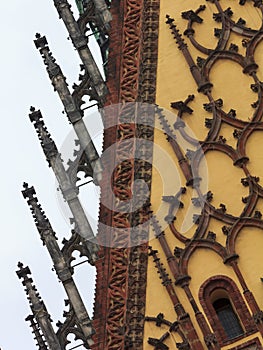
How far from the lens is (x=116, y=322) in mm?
13227

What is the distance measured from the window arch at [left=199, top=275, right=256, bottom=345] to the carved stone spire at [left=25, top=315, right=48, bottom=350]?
192 cm

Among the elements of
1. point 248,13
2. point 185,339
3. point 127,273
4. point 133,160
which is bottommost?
point 185,339

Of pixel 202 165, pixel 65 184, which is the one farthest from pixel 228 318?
pixel 65 184

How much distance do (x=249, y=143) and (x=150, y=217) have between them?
4.57 feet

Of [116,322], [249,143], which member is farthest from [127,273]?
[249,143]

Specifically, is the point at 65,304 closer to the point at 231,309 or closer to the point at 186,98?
the point at 231,309

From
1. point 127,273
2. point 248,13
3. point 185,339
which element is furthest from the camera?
point 248,13

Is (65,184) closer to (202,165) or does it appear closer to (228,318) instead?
(202,165)

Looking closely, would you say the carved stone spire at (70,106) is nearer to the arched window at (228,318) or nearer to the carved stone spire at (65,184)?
the carved stone spire at (65,184)

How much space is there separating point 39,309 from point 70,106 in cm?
256

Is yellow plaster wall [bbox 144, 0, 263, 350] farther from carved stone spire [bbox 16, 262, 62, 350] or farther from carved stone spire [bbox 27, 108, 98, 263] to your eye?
carved stone spire [bbox 16, 262, 62, 350]

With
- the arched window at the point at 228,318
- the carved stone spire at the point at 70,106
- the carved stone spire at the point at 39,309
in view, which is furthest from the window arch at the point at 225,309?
the carved stone spire at the point at 70,106

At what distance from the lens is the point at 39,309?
1372cm

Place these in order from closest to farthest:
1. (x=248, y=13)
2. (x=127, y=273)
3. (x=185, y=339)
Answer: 1. (x=185, y=339)
2. (x=127, y=273)
3. (x=248, y=13)
